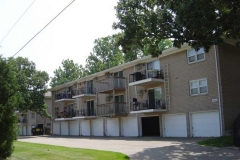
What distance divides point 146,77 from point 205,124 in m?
7.58

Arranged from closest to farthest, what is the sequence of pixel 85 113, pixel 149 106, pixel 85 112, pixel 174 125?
1. pixel 174 125
2. pixel 149 106
3. pixel 85 113
4. pixel 85 112

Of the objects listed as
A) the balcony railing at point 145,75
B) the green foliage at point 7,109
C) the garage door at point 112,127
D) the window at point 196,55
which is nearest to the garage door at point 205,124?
the window at point 196,55

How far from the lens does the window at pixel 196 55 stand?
23.9 metres

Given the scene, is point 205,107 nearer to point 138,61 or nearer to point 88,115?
point 138,61

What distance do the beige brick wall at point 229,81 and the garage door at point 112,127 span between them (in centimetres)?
1378

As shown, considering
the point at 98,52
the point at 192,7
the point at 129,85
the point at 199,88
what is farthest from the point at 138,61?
the point at 98,52

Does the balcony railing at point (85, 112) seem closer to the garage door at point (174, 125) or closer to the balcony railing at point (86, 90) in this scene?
the balcony railing at point (86, 90)

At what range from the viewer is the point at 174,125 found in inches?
1022

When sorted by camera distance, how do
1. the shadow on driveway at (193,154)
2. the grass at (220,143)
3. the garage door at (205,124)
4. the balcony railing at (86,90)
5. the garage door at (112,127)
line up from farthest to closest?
the balcony railing at (86,90) < the garage door at (112,127) < the garage door at (205,124) < the grass at (220,143) < the shadow on driveway at (193,154)

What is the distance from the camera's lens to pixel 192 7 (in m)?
14.2

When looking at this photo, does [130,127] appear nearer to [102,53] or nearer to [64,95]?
[64,95]

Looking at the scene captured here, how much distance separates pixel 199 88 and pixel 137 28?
766 cm

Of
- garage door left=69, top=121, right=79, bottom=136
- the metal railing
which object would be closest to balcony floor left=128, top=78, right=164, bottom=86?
garage door left=69, top=121, right=79, bottom=136

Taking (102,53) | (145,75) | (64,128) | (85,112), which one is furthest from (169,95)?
(102,53)
